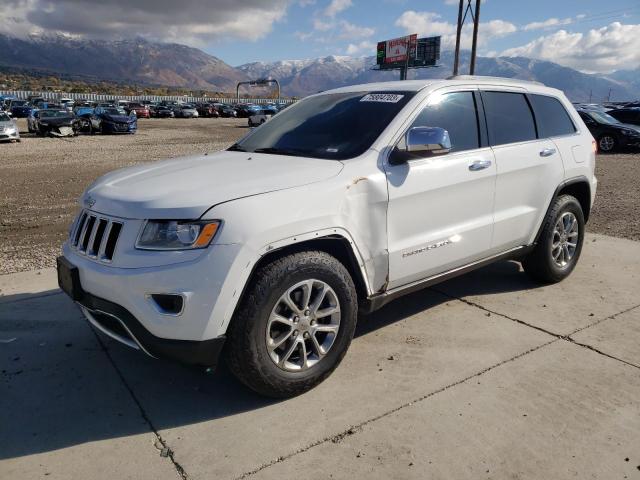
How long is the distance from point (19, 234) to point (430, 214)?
5.64 m

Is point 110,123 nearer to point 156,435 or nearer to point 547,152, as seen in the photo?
point 547,152

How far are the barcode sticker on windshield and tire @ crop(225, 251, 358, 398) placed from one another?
126cm

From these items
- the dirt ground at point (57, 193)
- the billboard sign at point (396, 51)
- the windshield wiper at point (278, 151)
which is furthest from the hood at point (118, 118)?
the billboard sign at point (396, 51)

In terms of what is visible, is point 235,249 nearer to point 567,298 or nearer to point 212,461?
point 212,461

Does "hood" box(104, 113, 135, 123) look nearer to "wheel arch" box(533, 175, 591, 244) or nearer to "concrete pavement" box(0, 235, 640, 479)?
"concrete pavement" box(0, 235, 640, 479)

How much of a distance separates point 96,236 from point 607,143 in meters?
18.7

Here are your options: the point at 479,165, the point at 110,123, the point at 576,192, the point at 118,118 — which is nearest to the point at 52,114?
the point at 110,123

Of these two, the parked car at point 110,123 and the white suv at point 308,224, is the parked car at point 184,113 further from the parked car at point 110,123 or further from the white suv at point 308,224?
the white suv at point 308,224

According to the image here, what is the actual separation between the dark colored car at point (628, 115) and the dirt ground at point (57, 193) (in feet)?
12.9

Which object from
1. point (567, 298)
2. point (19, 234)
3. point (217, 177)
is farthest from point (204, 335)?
point (19, 234)

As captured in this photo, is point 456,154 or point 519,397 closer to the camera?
point 519,397

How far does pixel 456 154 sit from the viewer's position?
144 inches

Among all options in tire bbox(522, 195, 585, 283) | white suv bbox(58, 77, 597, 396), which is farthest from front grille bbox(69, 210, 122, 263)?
tire bbox(522, 195, 585, 283)

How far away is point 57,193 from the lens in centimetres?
974
